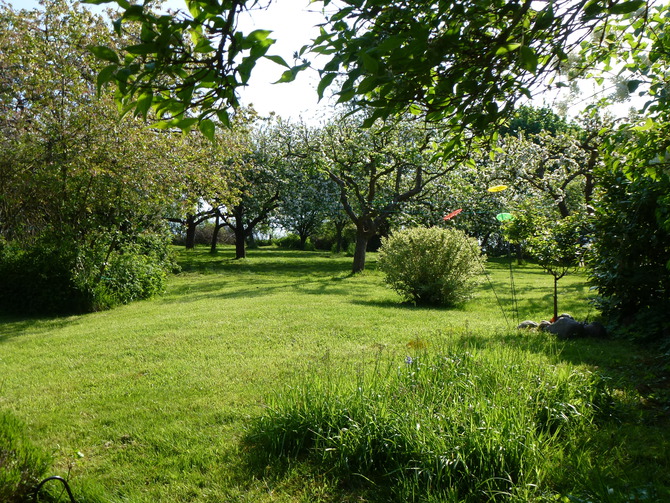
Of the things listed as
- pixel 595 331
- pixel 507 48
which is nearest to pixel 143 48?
pixel 507 48

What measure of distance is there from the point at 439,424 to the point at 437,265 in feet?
28.6

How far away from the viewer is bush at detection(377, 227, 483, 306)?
1180 centimetres

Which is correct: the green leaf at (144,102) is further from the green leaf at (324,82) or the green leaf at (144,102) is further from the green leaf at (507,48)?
the green leaf at (507,48)

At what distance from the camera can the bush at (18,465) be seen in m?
3.00

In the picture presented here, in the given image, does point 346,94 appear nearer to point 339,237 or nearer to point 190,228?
point 190,228

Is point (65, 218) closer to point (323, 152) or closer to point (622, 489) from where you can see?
point (323, 152)

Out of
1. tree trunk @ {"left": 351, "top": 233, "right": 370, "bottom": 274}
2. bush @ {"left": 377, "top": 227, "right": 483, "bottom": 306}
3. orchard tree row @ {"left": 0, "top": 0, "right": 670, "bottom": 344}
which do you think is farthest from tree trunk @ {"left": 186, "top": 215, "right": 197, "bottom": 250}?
bush @ {"left": 377, "top": 227, "right": 483, "bottom": 306}

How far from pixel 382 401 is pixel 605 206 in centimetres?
605

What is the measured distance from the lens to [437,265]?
11820 mm

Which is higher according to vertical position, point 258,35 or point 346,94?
point 258,35

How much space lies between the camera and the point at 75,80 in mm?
10867

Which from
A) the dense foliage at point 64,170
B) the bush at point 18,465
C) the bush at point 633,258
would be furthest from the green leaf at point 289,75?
the dense foliage at point 64,170

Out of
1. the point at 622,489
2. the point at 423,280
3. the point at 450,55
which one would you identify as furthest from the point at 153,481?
the point at 423,280

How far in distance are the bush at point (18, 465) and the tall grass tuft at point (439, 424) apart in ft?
4.83
